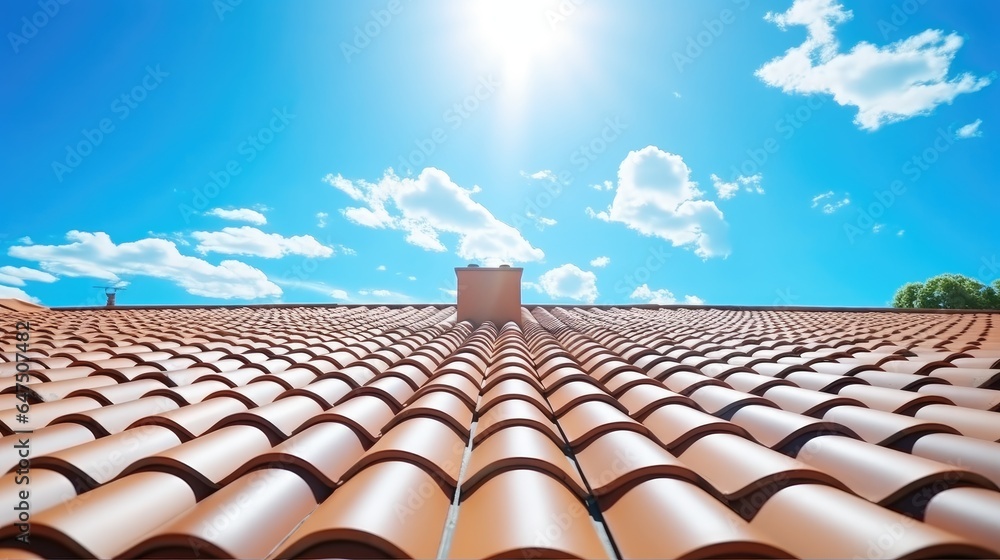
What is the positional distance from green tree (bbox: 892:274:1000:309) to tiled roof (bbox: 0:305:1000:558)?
3319cm

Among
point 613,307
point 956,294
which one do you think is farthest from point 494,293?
point 956,294

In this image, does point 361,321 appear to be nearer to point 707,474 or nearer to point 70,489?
point 70,489

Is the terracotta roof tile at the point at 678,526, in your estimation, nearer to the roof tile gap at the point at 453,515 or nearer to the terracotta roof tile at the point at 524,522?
the terracotta roof tile at the point at 524,522

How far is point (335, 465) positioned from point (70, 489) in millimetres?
904

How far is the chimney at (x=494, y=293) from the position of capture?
28.4 ft

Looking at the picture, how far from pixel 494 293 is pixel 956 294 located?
3360cm

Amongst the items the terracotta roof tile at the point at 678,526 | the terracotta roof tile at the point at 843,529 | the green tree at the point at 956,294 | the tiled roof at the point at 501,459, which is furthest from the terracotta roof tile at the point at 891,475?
the green tree at the point at 956,294

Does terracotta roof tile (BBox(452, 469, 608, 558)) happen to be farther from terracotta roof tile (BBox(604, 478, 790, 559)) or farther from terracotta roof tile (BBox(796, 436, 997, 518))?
terracotta roof tile (BBox(796, 436, 997, 518))

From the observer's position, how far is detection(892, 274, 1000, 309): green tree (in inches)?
1136

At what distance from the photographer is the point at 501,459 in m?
1.84

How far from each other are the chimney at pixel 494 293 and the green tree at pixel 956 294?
31013 mm

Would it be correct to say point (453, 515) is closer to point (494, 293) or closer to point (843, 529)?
point (843, 529)

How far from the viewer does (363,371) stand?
3816 millimetres

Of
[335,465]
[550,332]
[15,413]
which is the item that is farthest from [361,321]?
[335,465]
